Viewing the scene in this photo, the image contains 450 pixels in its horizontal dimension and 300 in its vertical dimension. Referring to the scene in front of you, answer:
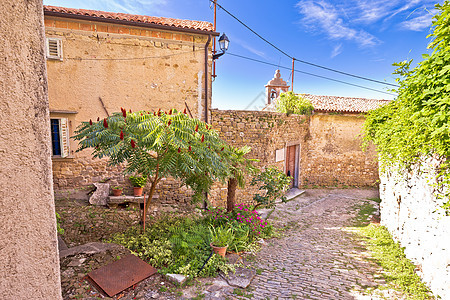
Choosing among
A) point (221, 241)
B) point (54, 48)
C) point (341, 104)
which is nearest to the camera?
point (221, 241)

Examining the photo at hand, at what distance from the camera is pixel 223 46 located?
8820 millimetres

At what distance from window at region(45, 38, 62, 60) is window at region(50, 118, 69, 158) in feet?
6.38

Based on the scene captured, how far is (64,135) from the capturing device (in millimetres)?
7480

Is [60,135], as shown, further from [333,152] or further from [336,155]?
[336,155]

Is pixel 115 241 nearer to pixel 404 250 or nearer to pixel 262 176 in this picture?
pixel 262 176

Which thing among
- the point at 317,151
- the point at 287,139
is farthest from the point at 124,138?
the point at 317,151

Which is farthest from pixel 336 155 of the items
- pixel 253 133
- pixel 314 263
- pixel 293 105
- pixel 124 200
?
pixel 124 200

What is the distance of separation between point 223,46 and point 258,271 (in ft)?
25.1

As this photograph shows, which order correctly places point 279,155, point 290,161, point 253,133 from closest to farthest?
point 253,133 → point 279,155 → point 290,161

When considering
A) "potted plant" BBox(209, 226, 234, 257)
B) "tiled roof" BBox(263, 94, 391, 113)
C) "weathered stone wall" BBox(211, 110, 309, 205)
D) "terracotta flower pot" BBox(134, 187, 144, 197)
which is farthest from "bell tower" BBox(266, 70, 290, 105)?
"potted plant" BBox(209, 226, 234, 257)

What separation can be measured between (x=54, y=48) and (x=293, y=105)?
417 inches

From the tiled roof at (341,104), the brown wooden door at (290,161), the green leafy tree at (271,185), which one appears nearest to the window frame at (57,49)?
the green leafy tree at (271,185)

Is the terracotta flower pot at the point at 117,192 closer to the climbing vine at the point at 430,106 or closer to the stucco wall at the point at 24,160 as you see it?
the stucco wall at the point at 24,160

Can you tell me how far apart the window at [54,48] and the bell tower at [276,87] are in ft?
45.9
